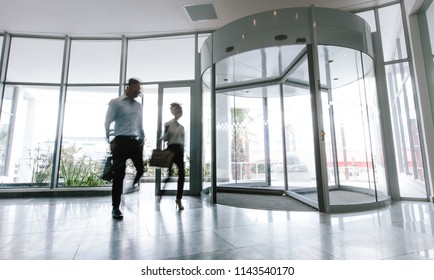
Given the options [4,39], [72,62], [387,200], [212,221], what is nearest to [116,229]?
[212,221]

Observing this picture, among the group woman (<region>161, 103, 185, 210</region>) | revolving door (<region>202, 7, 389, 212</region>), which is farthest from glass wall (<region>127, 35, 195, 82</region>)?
woman (<region>161, 103, 185, 210</region>)

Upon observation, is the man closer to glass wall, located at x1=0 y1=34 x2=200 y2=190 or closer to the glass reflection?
glass wall, located at x1=0 y1=34 x2=200 y2=190

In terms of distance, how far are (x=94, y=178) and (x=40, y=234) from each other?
309cm

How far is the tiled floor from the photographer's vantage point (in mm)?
1477

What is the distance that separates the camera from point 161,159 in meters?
2.81

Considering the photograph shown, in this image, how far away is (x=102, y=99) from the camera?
5410 millimetres

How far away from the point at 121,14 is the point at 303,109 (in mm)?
3886

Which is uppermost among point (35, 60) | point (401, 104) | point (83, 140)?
point (35, 60)

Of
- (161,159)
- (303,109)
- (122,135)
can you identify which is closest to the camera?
(122,135)

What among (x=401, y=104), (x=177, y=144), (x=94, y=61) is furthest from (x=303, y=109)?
(x=94, y=61)

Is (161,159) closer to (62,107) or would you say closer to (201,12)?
(201,12)

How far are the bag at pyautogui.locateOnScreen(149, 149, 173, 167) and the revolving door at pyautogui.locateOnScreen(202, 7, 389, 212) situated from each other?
0.91 m

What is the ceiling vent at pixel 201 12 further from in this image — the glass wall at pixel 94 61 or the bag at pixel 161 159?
the bag at pixel 161 159

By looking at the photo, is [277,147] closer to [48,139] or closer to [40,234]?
[40,234]
